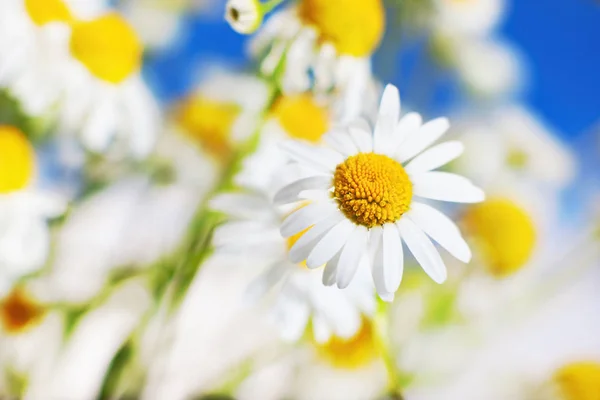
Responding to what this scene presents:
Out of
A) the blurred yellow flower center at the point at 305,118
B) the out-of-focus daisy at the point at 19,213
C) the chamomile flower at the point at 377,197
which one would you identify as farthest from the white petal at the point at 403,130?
the out-of-focus daisy at the point at 19,213

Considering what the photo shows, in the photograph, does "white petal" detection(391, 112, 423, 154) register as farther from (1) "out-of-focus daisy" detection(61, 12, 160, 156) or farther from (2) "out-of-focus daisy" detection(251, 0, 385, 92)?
(1) "out-of-focus daisy" detection(61, 12, 160, 156)

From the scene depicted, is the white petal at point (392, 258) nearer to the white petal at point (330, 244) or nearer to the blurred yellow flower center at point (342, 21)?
the white petal at point (330, 244)

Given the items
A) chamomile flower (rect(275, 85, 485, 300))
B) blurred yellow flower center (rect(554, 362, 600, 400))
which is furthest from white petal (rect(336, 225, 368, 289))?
blurred yellow flower center (rect(554, 362, 600, 400))

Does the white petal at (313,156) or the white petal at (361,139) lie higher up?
the white petal at (361,139)

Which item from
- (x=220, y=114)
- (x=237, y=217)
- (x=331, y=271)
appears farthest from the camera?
(x=220, y=114)

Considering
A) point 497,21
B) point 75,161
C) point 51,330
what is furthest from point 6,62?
point 497,21

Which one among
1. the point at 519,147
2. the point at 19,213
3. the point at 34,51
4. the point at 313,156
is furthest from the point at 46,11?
the point at 519,147

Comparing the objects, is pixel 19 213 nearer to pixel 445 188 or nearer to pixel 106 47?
pixel 106 47
